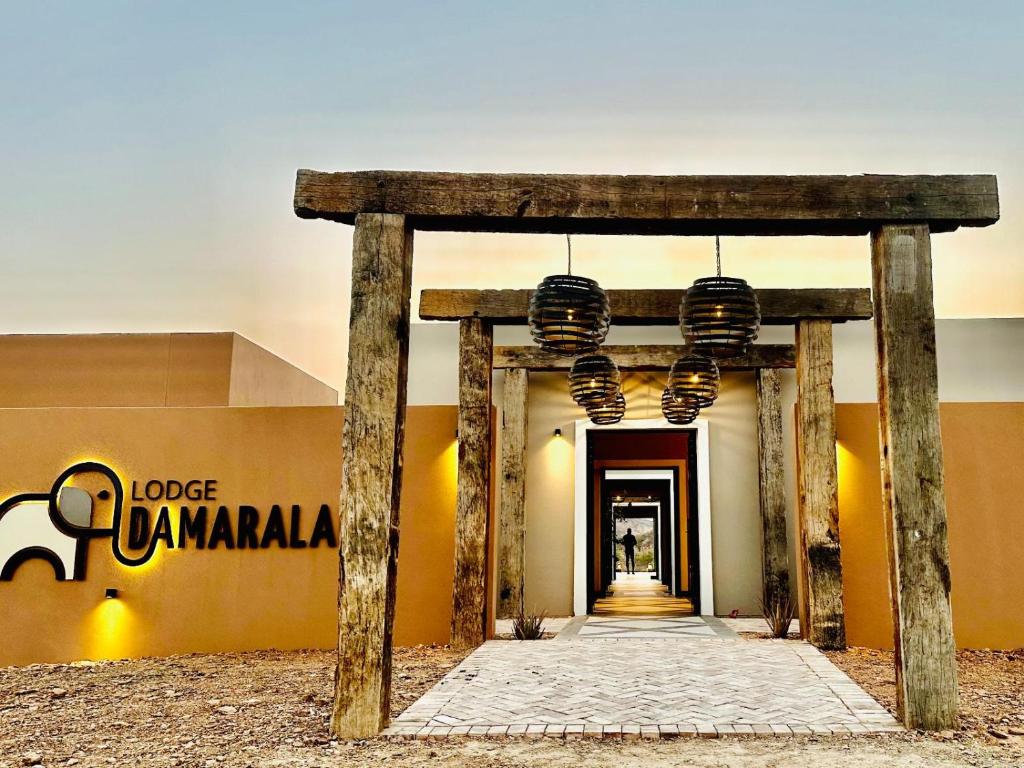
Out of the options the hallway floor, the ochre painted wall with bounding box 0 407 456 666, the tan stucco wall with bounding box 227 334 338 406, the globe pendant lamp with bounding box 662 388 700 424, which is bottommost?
the hallway floor

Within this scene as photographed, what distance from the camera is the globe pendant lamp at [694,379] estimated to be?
5.63m

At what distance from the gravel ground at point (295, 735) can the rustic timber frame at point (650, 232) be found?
11.3 inches

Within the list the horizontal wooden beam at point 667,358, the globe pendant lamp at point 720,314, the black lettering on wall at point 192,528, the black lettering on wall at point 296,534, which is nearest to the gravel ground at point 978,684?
the globe pendant lamp at point 720,314

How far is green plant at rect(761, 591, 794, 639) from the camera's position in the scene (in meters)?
6.53

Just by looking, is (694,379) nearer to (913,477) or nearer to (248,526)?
(913,477)

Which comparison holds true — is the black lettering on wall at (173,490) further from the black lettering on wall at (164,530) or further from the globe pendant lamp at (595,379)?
the globe pendant lamp at (595,379)

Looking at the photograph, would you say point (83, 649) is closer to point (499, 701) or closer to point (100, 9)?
point (499, 701)

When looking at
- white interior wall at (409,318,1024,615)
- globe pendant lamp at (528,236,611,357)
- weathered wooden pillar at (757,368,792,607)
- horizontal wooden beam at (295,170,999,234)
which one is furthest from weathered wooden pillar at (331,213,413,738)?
weathered wooden pillar at (757,368,792,607)

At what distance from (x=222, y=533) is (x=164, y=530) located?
0.48 m

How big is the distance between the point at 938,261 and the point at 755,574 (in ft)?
12.7

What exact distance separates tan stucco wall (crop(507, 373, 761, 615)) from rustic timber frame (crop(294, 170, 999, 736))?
5357 mm

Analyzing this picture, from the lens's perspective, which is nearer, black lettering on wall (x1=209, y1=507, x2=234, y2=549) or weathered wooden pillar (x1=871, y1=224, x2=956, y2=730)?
weathered wooden pillar (x1=871, y1=224, x2=956, y2=730)

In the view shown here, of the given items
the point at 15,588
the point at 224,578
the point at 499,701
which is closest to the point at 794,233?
the point at 499,701

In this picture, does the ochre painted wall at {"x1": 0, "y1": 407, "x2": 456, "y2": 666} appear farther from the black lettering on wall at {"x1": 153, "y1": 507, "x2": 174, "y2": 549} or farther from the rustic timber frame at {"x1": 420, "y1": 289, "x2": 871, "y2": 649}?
the rustic timber frame at {"x1": 420, "y1": 289, "x2": 871, "y2": 649}
